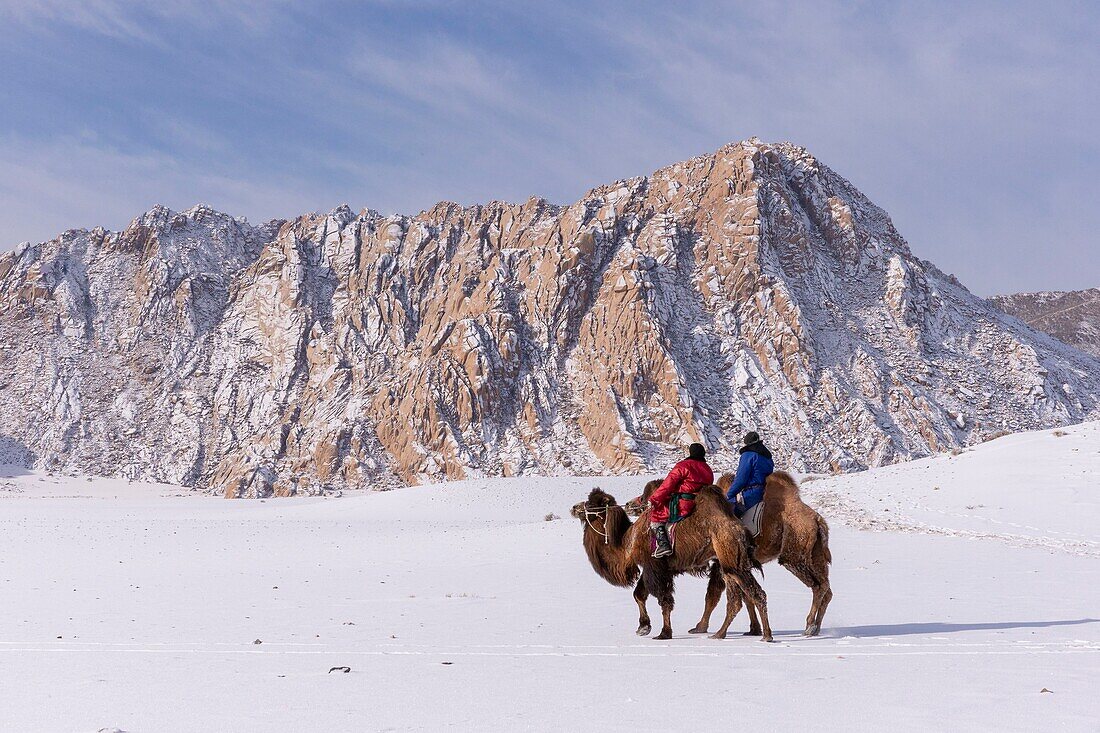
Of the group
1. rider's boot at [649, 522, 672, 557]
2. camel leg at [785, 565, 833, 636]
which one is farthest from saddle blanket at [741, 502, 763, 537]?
rider's boot at [649, 522, 672, 557]

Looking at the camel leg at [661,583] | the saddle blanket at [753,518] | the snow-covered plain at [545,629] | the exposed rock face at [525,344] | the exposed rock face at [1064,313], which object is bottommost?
the snow-covered plain at [545,629]

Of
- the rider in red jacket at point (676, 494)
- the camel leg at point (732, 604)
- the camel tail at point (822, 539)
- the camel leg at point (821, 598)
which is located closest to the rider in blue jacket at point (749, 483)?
the rider in red jacket at point (676, 494)

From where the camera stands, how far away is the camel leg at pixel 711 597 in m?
10.0

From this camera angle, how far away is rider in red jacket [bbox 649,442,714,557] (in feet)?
31.7

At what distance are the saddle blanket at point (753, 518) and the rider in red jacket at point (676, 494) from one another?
0.70 metres

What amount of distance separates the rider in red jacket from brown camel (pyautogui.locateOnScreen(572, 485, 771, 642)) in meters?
0.11

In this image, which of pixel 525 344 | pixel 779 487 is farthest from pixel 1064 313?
pixel 779 487

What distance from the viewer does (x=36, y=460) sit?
5597 cm

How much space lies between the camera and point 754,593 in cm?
908

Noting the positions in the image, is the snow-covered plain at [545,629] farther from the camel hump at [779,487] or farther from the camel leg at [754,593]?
the camel hump at [779,487]

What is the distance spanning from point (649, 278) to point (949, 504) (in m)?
37.8

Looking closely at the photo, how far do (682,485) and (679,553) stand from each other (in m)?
0.80

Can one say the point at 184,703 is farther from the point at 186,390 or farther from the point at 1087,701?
the point at 186,390

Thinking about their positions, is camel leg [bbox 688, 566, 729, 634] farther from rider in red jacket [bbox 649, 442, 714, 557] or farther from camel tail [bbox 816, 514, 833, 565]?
camel tail [bbox 816, 514, 833, 565]
